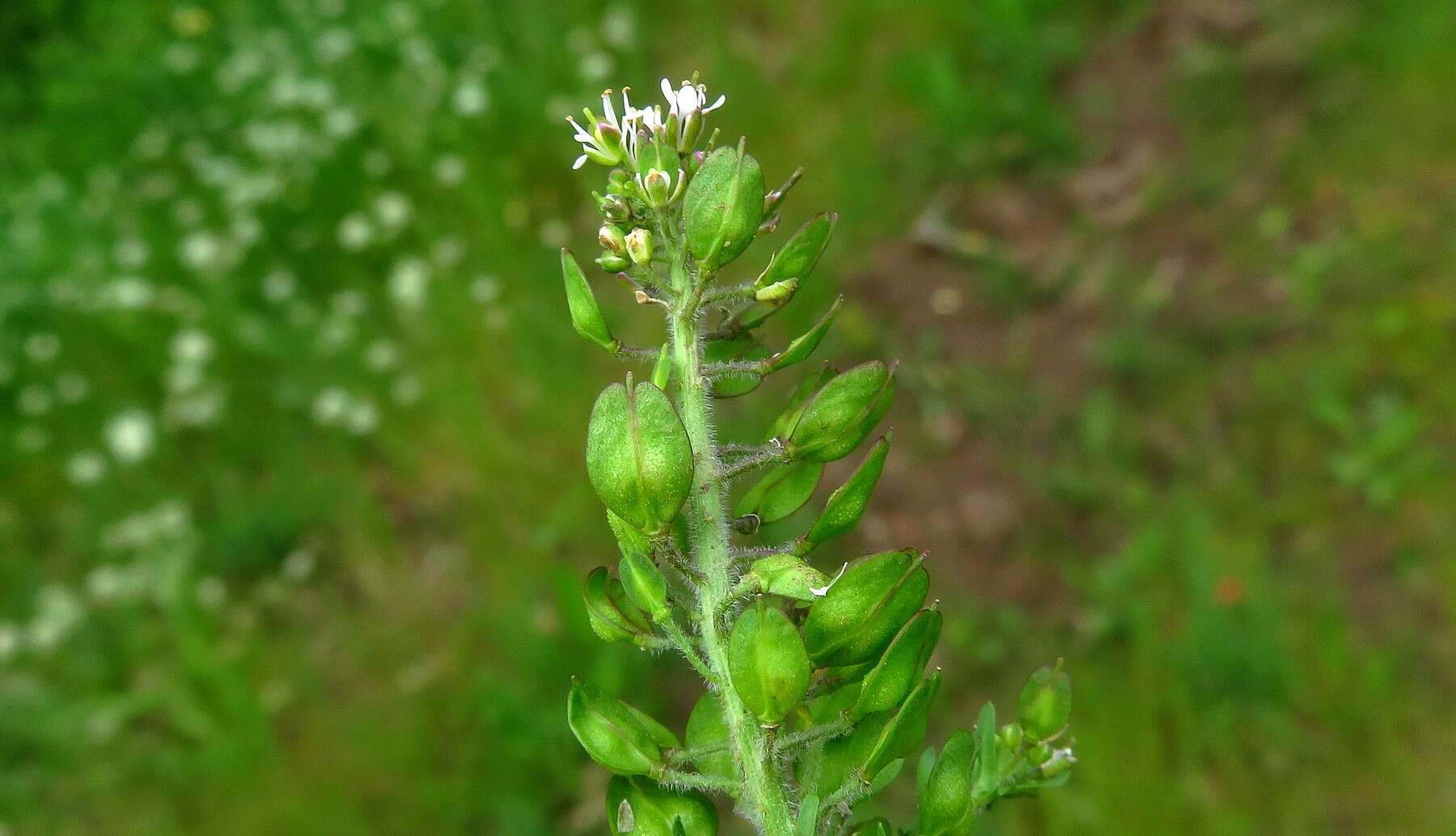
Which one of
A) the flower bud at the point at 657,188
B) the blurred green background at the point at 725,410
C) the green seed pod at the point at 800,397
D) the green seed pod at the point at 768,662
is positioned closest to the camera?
the green seed pod at the point at 768,662

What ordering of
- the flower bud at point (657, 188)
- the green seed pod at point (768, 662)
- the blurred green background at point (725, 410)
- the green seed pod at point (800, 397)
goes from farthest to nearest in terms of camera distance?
the blurred green background at point (725, 410)
the green seed pod at point (800, 397)
the flower bud at point (657, 188)
the green seed pod at point (768, 662)

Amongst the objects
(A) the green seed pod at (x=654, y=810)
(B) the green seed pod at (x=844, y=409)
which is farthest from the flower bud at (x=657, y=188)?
(A) the green seed pod at (x=654, y=810)

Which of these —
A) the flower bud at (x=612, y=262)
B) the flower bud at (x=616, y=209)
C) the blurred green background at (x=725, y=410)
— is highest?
the blurred green background at (x=725, y=410)

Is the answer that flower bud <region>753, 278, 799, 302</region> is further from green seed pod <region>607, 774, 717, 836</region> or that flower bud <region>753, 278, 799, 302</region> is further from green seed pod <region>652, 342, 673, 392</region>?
green seed pod <region>607, 774, 717, 836</region>

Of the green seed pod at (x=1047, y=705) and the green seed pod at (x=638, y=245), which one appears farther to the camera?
the green seed pod at (x=1047, y=705)

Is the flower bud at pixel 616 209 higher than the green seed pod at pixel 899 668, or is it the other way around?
the flower bud at pixel 616 209

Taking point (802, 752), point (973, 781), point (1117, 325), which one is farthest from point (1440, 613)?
point (802, 752)

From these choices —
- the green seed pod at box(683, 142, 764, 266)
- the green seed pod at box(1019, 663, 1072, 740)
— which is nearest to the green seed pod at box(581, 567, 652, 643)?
the green seed pod at box(683, 142, 764, 266)

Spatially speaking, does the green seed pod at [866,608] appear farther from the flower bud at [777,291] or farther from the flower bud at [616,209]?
the flower bud at [616,209]
